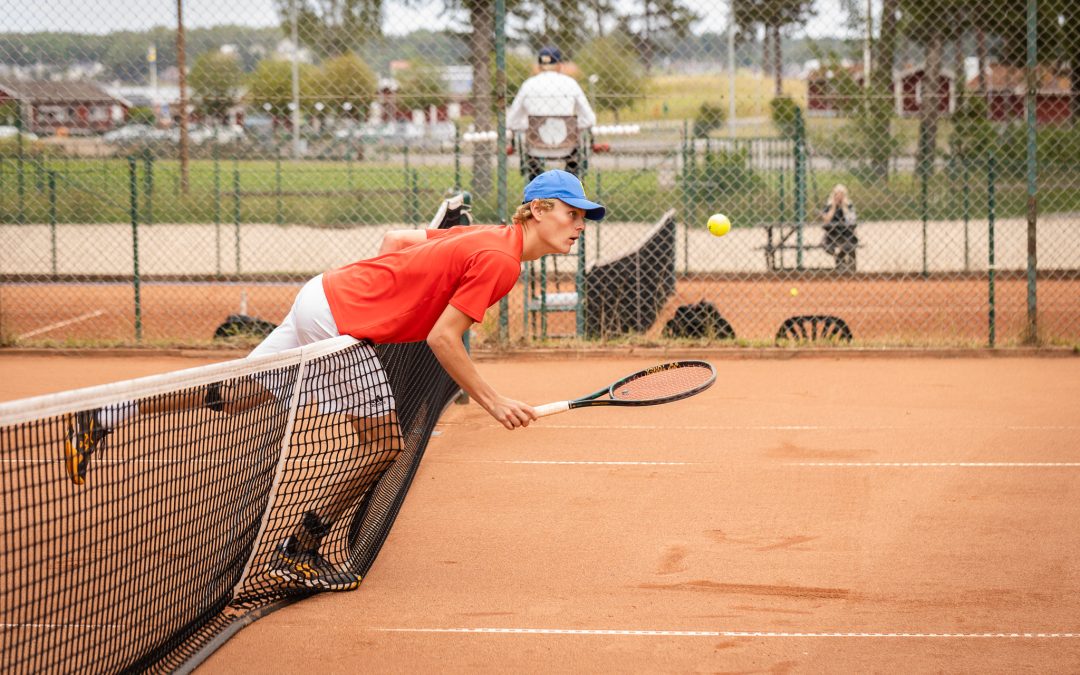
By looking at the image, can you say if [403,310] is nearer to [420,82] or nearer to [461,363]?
[461,363]

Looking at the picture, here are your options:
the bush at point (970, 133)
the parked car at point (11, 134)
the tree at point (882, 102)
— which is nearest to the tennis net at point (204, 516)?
the parked car at point (11, 134)

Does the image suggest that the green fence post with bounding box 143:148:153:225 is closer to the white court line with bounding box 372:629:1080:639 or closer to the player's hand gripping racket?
the player's hand gripping racket

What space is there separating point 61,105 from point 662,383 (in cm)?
1264

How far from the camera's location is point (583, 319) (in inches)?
391

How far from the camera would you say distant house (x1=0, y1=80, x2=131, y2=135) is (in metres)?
14.4

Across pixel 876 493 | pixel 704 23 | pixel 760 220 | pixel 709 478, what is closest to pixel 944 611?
pixel 876 493

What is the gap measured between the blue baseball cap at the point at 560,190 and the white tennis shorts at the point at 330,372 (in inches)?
32.6

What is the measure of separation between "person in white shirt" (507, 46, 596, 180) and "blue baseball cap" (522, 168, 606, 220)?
4.89 meters

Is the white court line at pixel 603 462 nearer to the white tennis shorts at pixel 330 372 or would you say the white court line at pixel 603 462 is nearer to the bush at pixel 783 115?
the white tennis shorts at pixel 330 372

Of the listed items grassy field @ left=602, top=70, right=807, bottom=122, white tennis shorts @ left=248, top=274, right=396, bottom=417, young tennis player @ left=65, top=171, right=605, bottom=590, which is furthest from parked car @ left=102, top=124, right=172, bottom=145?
young tennis player @ left=65, top=171, right=605, bottom=590

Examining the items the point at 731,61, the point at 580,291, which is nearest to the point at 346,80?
the point at 731,61

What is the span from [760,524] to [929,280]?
418 inches

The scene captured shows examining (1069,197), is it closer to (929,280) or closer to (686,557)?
(929,280)

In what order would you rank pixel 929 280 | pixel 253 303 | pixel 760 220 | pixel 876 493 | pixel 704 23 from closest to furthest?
pixel 876 493, pixel 704 23, pixel 253 303, pixel 929 280, pixel 760 220
